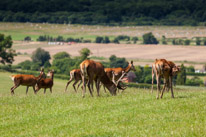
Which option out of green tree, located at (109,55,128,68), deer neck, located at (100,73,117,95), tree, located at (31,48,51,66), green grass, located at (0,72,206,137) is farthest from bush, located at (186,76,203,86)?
green grass, located at (0,72,206,137)

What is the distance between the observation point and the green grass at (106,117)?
15492mm

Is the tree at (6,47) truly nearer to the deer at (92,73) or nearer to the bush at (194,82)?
the bush at (194,82)

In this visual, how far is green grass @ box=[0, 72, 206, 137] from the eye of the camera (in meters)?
15.5

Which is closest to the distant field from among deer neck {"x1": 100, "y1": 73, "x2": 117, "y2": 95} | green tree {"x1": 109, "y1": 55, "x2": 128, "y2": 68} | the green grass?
green tree {"x1": 109, "y1": 55, "x2": 128, "y2": 68}

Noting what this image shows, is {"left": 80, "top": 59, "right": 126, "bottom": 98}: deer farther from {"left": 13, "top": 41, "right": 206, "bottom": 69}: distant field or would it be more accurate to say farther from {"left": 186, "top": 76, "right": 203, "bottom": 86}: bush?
{"left": 13, "top": 41, "right": 206, "bottom": 69}: distant field

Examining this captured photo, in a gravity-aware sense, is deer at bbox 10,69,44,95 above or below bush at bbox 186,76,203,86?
above

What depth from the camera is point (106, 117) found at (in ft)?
58.3

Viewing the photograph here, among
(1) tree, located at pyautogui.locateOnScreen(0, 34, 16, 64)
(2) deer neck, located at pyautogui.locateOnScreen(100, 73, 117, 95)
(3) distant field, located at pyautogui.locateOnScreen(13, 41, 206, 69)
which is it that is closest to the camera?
(2) deer neck, located at pyautogui.locateOnScreen(100, 73, 117, 95)

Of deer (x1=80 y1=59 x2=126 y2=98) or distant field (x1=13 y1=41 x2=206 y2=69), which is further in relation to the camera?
distant field (x1=13 y1=41 x2=206 y2=69)

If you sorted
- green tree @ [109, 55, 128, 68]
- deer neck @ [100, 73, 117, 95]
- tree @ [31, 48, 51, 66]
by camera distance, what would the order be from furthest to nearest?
tree @ [31, 48, 51, 66] < green tree @ [109, 55, 128, 68] < deer neck @ [100, 73, 117, 95]

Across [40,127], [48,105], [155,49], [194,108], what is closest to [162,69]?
[194,108]

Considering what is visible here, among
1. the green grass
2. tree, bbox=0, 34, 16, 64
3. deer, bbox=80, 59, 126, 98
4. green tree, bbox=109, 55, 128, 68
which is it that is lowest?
green tree, bbox=109, 55, 128, 68

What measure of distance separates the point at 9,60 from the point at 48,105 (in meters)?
83.6

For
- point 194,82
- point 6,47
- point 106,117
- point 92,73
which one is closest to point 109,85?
point 92,73
